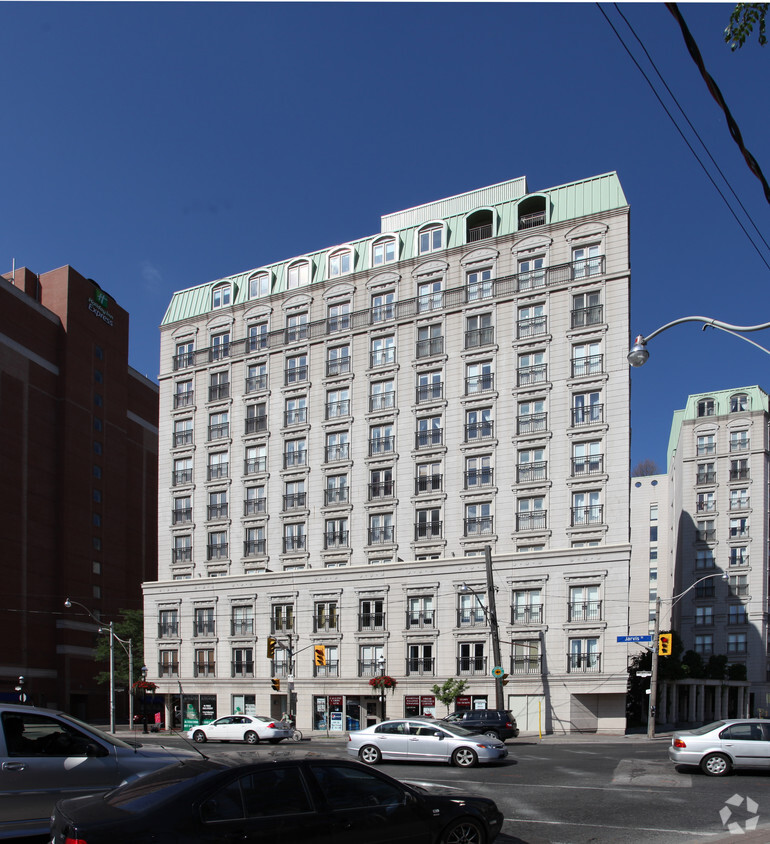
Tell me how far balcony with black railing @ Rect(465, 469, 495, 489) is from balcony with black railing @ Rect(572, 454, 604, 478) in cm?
518

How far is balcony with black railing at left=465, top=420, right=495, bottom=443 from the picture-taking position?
51.8 m

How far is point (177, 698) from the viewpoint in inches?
2372

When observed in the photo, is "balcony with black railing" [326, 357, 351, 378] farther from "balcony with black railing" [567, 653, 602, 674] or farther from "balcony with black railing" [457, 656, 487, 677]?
"balcony with black railing" [567, 653, 602, 674]

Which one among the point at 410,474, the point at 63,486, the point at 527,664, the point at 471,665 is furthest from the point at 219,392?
the point at 527,664

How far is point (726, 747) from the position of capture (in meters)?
19.9

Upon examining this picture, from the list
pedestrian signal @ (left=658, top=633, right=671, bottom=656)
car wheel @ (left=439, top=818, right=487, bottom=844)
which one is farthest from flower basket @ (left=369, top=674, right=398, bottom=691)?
car wheel @ (left=439, top=818, right=487, bottom=844)

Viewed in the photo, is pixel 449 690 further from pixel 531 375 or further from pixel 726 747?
pixel 726 747

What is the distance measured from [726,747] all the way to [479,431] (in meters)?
33.2

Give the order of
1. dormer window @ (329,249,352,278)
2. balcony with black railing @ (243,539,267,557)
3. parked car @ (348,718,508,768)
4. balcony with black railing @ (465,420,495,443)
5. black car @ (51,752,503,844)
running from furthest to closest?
1. dormer window @ (329,249,352,278)
2. balcony with black railing @ (243,539,267,557)
3. balcony with black railing @ (465,420,495,443)
4. parked car @ (348,718,508,768)
5. black car @ (51,752,503,844)

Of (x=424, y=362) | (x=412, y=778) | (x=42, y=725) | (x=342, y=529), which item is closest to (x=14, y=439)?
(x=342, y=529)

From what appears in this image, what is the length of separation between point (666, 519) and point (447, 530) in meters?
60.2

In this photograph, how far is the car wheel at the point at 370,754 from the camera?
78.9 ft

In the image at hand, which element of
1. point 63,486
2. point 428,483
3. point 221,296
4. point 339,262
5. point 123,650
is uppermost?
point 339,262

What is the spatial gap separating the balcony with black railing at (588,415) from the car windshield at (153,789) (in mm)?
42957
